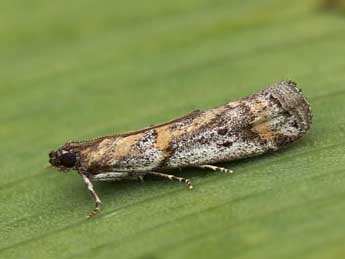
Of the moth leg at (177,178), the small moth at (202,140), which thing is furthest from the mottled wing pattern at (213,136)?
the moth leg at (177,178)

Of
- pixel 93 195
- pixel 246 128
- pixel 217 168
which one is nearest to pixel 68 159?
pixel 93 195

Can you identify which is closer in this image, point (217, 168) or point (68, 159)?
point (217, 168)

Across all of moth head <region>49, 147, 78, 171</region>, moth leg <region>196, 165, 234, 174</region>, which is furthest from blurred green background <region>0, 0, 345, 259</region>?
moth head <region>49, 147, 78, 171</region>

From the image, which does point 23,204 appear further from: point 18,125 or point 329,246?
point 329,246

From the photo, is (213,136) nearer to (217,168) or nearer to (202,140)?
(202,140)

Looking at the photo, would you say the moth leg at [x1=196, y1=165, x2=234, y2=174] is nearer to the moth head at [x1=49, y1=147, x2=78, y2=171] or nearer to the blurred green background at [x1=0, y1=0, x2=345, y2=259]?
the blurred green background at [x1=0, y1=0, x2=345, y2=259]

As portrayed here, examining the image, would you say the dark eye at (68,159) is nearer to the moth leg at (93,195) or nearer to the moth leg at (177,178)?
the moth leg at (93,195)
